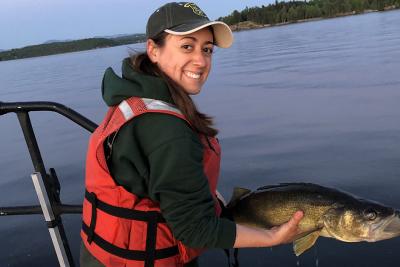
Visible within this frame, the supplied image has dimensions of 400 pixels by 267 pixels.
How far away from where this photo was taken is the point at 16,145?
12109 mm

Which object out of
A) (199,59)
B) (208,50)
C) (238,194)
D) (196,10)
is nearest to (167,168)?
(199,59)

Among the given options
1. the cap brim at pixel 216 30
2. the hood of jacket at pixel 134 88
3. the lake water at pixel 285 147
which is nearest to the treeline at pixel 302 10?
the lake water at pixel 285 147

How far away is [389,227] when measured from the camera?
2.81 m

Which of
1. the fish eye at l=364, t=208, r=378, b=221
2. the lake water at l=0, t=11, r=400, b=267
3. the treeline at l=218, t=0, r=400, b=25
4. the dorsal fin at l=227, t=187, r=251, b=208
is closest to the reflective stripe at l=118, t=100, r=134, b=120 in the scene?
the lake water at l=0, t=11, r=400, b=267

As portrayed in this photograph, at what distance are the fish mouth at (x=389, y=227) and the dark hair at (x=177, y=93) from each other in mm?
1178

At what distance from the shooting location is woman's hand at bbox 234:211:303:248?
2.40m

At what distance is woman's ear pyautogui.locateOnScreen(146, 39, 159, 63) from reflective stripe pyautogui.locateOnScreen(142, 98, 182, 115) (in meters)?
0.36

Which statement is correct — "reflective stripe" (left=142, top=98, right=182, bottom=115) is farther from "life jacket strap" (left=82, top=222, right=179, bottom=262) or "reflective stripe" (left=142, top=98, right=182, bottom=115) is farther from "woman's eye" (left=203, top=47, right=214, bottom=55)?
"life jacket strap" (left=82, top=222, right=179, bottom=262)

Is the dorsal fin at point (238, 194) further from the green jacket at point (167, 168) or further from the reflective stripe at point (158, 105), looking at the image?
the reflective stripe at point (158, 105)

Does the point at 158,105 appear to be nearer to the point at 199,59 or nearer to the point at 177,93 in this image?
the point at 177,93

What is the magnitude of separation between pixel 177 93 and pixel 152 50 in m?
0.31

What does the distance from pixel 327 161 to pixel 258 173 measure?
4.01 ft

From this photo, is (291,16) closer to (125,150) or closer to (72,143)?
(72,143)

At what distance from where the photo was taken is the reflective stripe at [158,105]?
222 cm
